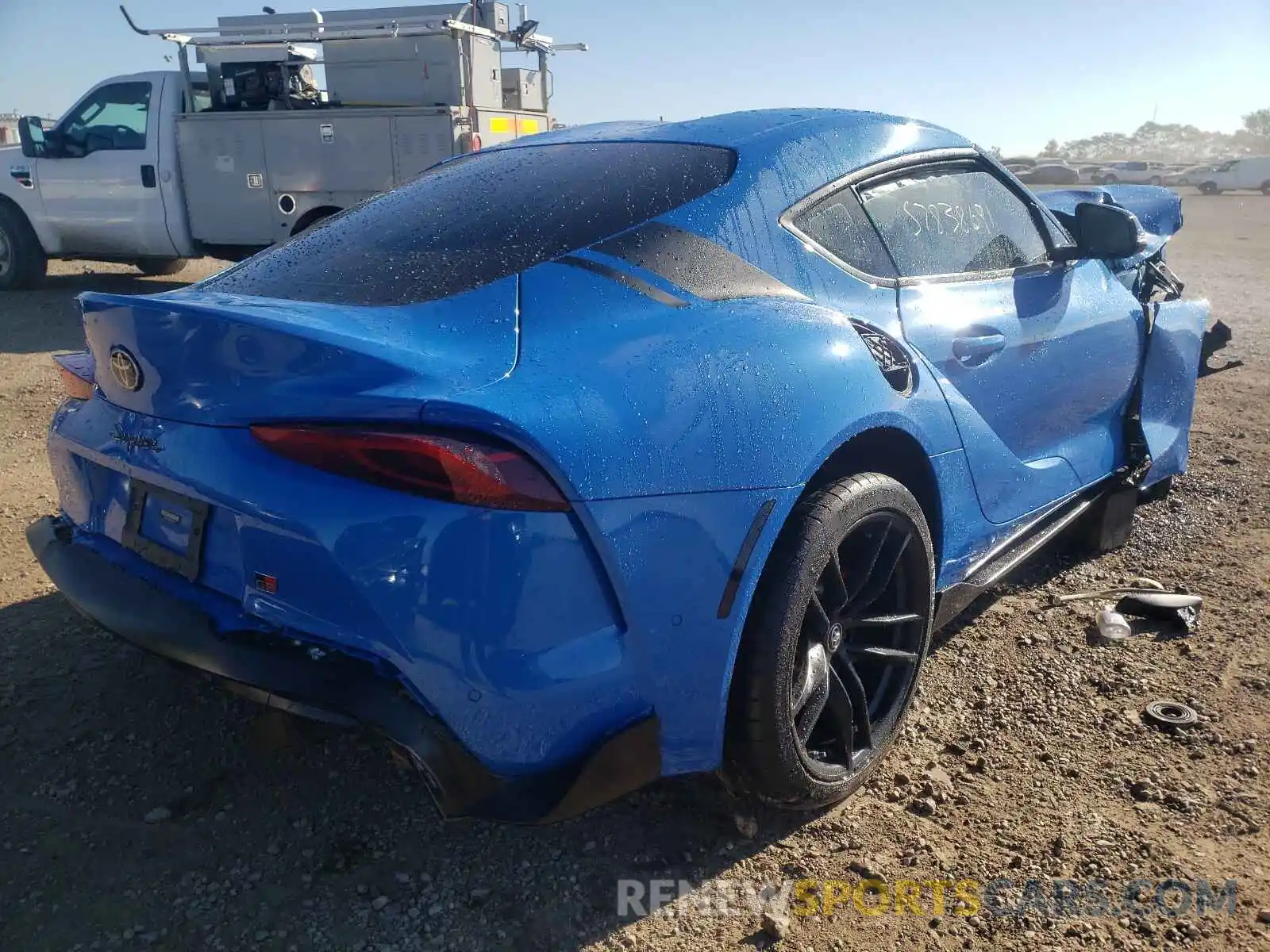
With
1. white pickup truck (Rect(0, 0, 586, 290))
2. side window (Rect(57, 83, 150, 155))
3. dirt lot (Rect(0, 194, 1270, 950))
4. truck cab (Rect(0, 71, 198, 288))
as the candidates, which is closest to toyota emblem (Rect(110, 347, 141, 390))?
dirt lot (Rect(0, 194, 1270, 950))

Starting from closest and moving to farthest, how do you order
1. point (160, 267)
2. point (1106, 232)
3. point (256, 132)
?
point (1106, 232), point (256, 132), point (160, 267)

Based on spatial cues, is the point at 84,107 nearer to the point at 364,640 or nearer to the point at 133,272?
the point at 133,272

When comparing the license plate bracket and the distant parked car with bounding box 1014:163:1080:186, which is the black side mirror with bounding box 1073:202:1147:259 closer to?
the license plate bracket

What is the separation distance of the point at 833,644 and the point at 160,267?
35.0 ft

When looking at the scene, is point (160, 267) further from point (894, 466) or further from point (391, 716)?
point (391, 716)

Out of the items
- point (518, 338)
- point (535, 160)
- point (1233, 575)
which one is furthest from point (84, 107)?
point (1233, 575)

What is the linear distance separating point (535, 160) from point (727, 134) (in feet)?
1.78

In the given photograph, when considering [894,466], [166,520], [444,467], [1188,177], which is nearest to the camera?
[444,467]

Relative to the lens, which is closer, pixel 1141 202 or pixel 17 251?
pixel 1141 202

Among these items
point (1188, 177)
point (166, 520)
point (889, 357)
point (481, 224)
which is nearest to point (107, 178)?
point (481, 224)

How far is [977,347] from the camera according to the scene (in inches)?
107

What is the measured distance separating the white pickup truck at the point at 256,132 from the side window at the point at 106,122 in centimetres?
1

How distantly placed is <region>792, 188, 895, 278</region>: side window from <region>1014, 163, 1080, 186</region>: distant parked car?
30302 mm

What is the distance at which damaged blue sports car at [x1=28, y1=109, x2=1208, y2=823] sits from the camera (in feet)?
5.50
